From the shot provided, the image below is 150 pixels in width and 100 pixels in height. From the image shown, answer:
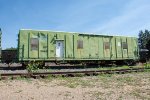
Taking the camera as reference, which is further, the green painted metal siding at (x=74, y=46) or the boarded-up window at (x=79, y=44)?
the boarded-up window at (x=79, y=44)

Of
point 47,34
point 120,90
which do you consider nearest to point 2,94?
point 120,90

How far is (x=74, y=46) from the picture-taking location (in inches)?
907

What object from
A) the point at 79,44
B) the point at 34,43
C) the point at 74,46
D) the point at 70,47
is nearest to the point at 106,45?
the point at 79,44

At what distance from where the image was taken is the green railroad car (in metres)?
20.9

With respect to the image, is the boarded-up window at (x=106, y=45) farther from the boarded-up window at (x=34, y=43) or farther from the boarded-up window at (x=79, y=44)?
the boarded-up window at (x=34, y=43)

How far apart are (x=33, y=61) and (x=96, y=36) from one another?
7.39m

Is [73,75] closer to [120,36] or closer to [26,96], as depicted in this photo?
[26,96]

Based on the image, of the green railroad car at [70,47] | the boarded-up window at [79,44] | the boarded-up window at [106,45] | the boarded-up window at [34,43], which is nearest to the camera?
the green railroad car at [70,47]

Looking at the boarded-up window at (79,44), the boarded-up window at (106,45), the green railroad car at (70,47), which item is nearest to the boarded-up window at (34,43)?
the green railroad car at (70,47)

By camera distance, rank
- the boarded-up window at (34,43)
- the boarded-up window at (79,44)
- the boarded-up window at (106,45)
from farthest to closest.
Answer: the boarded-up window at (106,45) < the boarded-up window at (79,44) < the boarded-up window at (34,43)

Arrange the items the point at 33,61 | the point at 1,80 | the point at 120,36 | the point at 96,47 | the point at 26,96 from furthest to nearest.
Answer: the point at 120,36, the point at 96,47, the point at 33,61, the point at 1,80, the point at 26,96

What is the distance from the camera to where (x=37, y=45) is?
70.4ft

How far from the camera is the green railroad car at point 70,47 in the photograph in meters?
20.9

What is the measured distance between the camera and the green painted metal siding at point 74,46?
20.9 m
